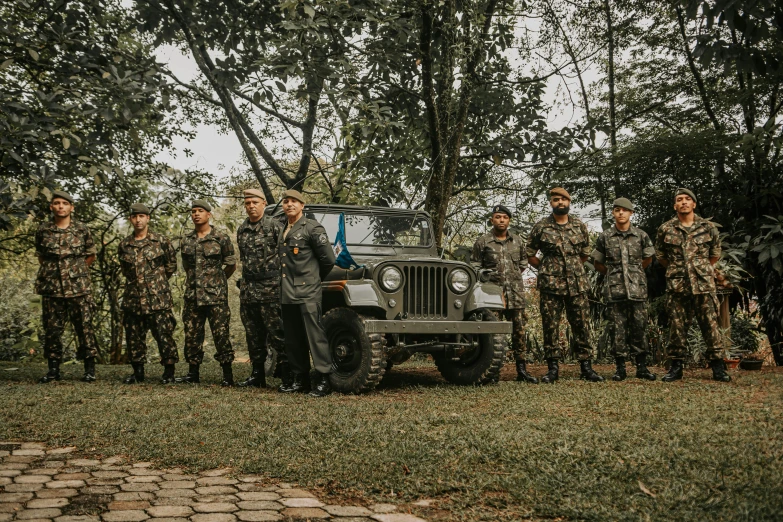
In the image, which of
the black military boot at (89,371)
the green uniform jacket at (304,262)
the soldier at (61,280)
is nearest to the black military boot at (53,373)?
the soldier at (61,280)

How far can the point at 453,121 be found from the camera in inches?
453

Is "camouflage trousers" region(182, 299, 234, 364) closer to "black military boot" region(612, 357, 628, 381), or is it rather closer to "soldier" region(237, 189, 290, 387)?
"soldier" region(237, 189, 290, 387)

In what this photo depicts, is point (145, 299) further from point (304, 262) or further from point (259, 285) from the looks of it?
point (304, 262)

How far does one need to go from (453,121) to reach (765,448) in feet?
27.2

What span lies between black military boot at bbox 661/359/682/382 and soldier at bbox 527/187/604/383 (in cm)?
65

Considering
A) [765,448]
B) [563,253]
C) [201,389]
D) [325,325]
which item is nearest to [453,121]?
→ [563,253]

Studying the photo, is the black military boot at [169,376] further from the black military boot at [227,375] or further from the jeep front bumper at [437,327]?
the jeep front bumper at [437,327]

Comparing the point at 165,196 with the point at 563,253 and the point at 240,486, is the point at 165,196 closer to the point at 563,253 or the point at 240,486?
the point at 563,253

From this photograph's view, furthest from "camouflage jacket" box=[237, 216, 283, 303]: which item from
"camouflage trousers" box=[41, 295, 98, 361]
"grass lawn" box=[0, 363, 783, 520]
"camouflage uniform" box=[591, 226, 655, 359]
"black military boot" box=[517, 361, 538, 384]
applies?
"camouflage uniform" box=[591, 226, 655, 359]

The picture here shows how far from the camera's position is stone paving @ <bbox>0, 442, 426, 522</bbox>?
320 cm

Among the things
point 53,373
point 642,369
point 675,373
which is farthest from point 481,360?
point 53,373

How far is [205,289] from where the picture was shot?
7.91 metres

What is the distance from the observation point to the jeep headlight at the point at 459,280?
723 centimetres

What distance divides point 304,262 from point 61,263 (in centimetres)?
299
